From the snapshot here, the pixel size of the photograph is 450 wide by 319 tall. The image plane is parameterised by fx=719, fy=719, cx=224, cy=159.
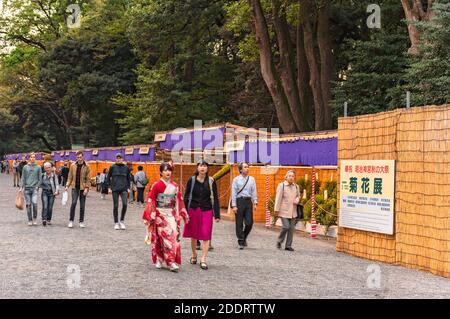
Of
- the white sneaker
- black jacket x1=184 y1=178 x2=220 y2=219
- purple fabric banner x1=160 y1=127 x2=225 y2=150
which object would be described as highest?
purple fabric banner x1=160 y1=127 x2=225 y2=150

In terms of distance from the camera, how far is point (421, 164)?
12477mm

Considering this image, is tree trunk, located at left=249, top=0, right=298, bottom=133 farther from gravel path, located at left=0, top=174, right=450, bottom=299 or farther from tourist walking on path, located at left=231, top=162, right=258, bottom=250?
tourist walking on path, located at left=231, top=162, right=258, bottom=250

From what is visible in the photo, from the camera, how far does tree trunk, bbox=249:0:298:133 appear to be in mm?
29144

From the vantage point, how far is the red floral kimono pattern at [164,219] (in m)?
11.1

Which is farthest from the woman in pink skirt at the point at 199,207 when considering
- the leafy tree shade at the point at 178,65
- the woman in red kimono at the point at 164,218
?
the leafy tree shade at the point at 178,65

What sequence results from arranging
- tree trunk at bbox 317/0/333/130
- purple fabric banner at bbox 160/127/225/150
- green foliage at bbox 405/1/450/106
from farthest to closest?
tree trunk at bbox 317/0/333/130
purple fabric banner at bbox 160/127/225/150
green foliage at bbox 405/1/450/106

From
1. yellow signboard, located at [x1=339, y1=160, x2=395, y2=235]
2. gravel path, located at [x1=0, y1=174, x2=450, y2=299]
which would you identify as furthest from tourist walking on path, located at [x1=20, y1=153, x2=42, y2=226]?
yellow signboard, located at [x1=339, y1=160, x2=395, y2=235]

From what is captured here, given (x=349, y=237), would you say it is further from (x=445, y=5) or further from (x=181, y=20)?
(x=181, y=20)

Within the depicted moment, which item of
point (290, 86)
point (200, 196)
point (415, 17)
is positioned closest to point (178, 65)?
point (290, 86)

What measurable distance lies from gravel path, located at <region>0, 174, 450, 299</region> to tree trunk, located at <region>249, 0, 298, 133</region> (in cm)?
1305

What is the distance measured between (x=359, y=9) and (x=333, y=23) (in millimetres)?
1796

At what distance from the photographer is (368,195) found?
14039 millimetres
